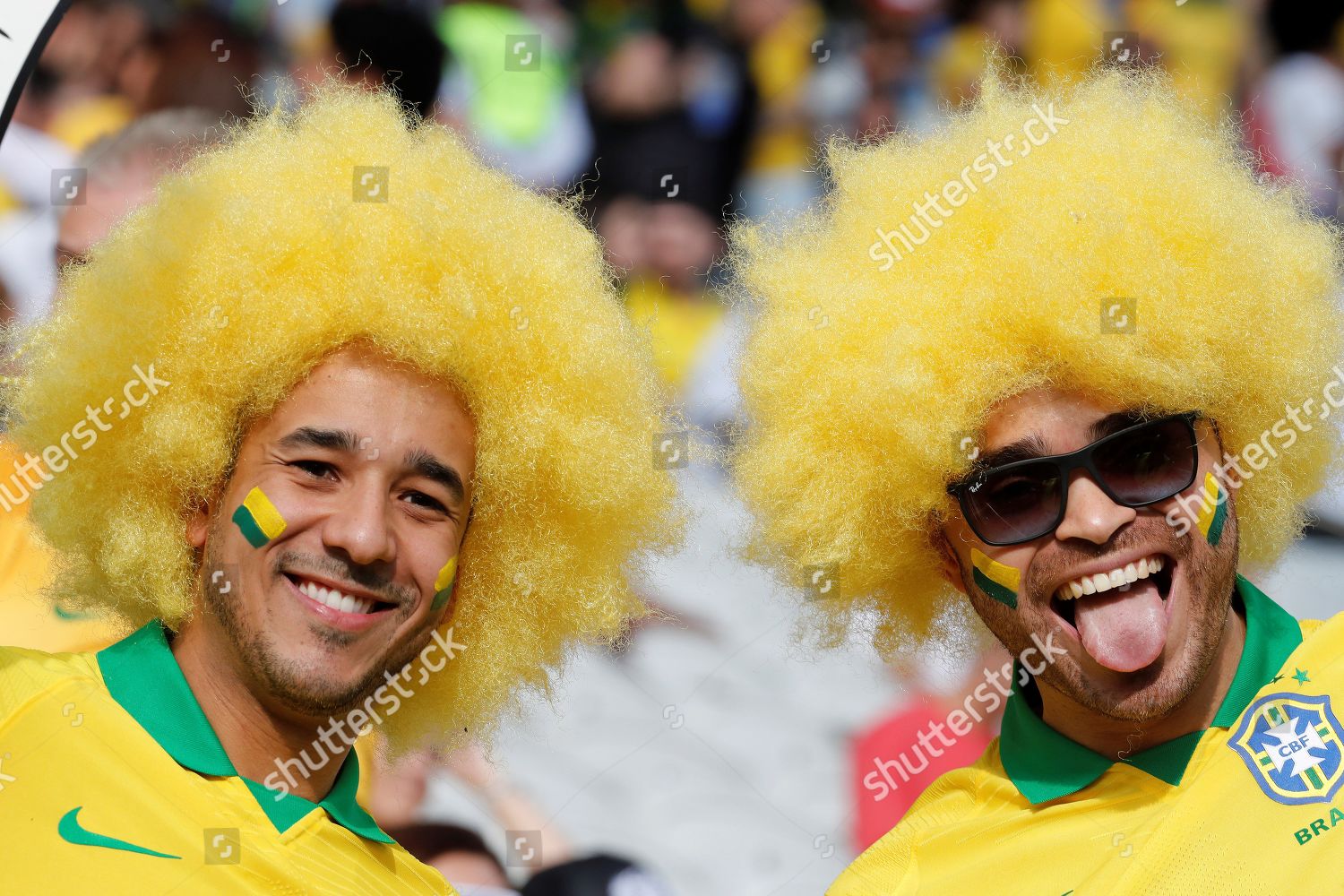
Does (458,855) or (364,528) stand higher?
(364,528)

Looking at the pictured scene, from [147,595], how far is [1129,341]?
2.43 metres

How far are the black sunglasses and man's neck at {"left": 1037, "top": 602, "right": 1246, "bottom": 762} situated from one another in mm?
370

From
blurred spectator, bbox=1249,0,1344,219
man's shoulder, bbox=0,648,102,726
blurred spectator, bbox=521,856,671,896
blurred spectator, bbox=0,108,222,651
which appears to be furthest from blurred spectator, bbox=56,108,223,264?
blurred spectator, bbox=1249,0,1344,219

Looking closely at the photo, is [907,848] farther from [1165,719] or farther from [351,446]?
[351,446]

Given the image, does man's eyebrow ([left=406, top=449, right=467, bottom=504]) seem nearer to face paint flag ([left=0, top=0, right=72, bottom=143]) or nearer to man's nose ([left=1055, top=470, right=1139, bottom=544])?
man's nose ([left=1055, top=470, right=1139, bottom=544])

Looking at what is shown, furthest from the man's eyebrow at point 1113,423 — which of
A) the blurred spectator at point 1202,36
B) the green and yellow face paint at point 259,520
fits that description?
the blurred spectator at point 1202,36

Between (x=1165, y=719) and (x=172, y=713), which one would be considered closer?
(x=172, y=713)

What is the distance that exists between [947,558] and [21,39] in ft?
10.3

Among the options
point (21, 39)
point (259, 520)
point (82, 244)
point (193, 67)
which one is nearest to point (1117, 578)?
point (259, 520)

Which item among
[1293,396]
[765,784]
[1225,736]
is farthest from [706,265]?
[1225,736]

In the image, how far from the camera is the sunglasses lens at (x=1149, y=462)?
2814 millimetres

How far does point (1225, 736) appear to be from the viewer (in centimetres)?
279

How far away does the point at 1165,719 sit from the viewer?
285 cm

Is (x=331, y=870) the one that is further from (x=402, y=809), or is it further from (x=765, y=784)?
(x=765, y=784)
